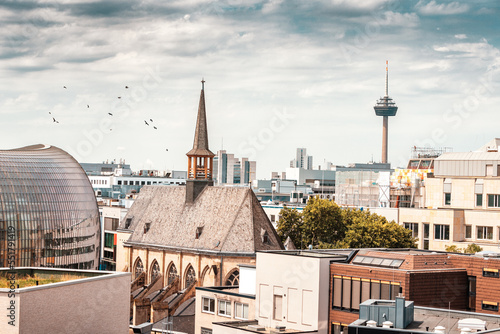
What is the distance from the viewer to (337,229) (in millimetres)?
105312

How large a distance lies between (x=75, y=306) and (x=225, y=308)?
1800cm

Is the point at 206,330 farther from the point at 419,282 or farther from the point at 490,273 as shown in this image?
the point at 490,273

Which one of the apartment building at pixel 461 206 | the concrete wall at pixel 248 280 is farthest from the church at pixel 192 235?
the concrete wall at pixel 248 280

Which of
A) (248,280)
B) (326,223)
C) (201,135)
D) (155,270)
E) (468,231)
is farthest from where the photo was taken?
(201,135)

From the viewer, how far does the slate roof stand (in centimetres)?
11619

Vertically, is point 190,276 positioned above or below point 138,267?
below

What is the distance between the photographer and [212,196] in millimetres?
109312

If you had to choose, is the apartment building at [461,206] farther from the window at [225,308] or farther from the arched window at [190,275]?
the window at [225,308]

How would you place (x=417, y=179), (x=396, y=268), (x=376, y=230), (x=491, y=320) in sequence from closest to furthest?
(x=491, y=320)
(x=396, y=268)
(x=376, y=230)
(x=417, y=179)

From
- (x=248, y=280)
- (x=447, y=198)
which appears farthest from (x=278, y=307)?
(x=447, y=198)

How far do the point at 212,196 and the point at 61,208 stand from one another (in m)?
29.0

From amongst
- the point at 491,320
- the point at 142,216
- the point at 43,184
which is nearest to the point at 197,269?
the point at 142,216

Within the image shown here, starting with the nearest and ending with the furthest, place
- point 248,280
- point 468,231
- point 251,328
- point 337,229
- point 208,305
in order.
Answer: point 251,328
point 248,280
point 208,305
point 468,231
point 337,229

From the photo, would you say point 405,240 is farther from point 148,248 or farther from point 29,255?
point 29,255
